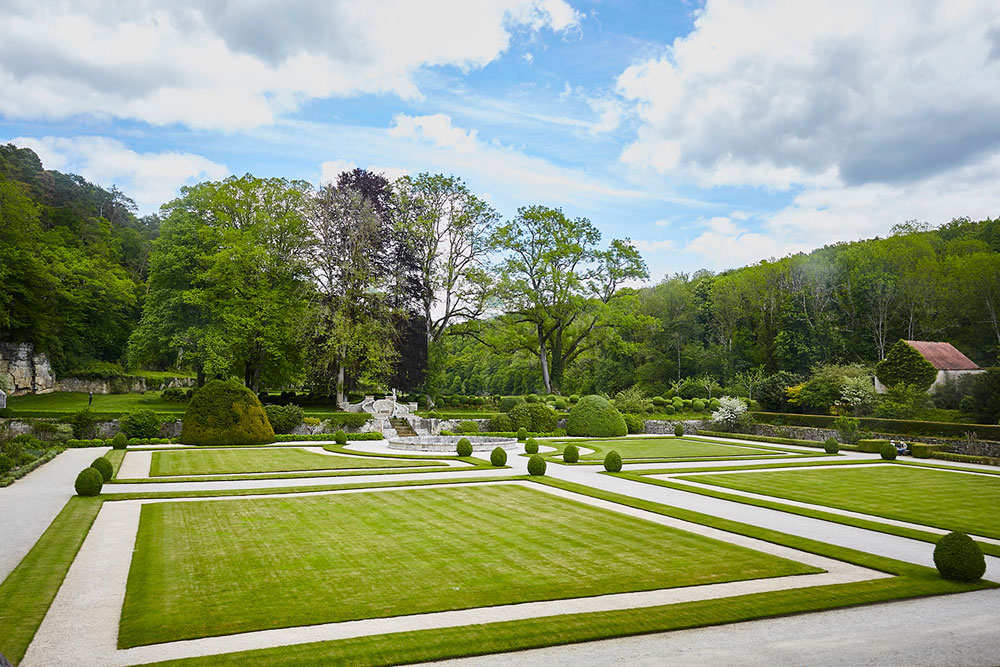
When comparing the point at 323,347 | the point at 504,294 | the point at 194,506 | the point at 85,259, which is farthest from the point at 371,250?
the point at 194,506

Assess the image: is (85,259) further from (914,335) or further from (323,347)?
A: (914,335)

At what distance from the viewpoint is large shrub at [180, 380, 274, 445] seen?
87.9 ft

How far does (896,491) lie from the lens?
54.5 feet

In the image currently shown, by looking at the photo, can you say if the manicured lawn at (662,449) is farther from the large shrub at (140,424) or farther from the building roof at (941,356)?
the large shrub at (140,424)

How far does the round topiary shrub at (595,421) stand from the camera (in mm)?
34188

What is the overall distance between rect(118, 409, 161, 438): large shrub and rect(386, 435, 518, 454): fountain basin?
34.3 ft

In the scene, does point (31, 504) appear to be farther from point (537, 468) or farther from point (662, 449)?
point (662, 449)

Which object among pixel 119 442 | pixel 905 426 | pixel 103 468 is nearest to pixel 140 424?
pixel 119 442

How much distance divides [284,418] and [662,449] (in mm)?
18159

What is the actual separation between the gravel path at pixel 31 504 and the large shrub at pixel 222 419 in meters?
5.77

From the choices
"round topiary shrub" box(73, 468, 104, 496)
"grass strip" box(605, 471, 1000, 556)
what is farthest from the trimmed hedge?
"round topiary shrub" box(73, 468, 104, 496)

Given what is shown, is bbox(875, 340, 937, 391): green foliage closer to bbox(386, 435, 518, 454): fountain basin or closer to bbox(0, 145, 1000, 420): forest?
bbox(0, 145, 1000, 420): forest

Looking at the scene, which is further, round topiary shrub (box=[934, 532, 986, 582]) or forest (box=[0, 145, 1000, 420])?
forest (box=[0, 145, 1000, 420])

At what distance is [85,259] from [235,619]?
43424mm
